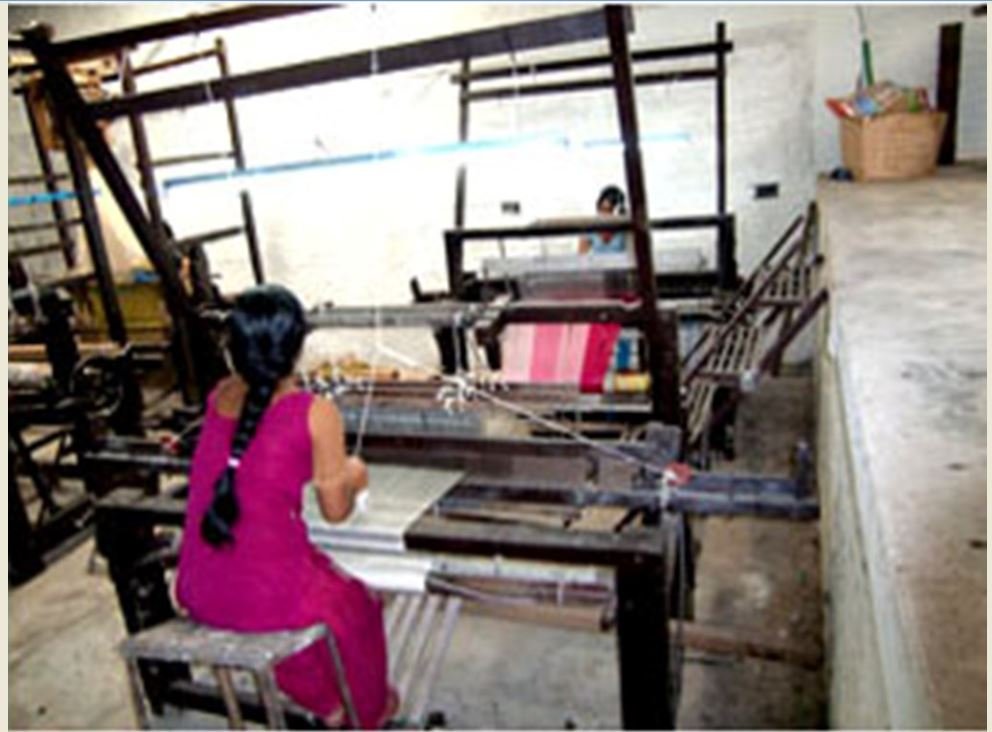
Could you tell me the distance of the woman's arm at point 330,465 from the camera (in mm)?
1421

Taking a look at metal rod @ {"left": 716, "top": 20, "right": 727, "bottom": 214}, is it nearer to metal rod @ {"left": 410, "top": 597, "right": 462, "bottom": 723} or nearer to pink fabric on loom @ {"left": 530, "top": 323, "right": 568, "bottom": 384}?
pink fabric on loom @ {"left": 530, "top": 323, "right": 568, "bottom": 384}

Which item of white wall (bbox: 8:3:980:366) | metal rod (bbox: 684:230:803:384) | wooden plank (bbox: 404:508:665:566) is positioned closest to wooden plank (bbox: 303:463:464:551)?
wooden plank (bbox: 404:508:665:566)

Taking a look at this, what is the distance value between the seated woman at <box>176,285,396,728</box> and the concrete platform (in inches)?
36.8

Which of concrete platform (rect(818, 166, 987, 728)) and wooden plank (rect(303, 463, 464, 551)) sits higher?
concrete platform (rect(818, 166, 987, 728))

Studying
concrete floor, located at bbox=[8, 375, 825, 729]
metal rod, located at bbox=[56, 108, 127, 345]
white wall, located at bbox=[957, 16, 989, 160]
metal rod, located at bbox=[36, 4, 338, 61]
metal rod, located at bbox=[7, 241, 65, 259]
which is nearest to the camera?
metal rod, located at bbox=[36, 4, 338, 61]

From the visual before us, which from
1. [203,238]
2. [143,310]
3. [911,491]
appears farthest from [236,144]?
[911,491]

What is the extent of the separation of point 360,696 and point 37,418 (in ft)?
8.26

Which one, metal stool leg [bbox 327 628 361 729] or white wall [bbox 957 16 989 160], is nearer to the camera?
metal stool leg [bbox 327 628 361 729]

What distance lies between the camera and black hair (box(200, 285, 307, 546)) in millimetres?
1410

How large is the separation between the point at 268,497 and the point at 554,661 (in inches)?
54.6

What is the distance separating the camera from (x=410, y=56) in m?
1.81

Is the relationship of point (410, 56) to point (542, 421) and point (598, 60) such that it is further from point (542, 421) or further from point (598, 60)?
point (598, 60)

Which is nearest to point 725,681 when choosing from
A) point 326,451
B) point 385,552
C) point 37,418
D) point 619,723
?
point 619,723

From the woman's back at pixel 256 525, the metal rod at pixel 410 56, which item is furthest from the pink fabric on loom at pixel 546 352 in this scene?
the woman's back at pixel 256 525
